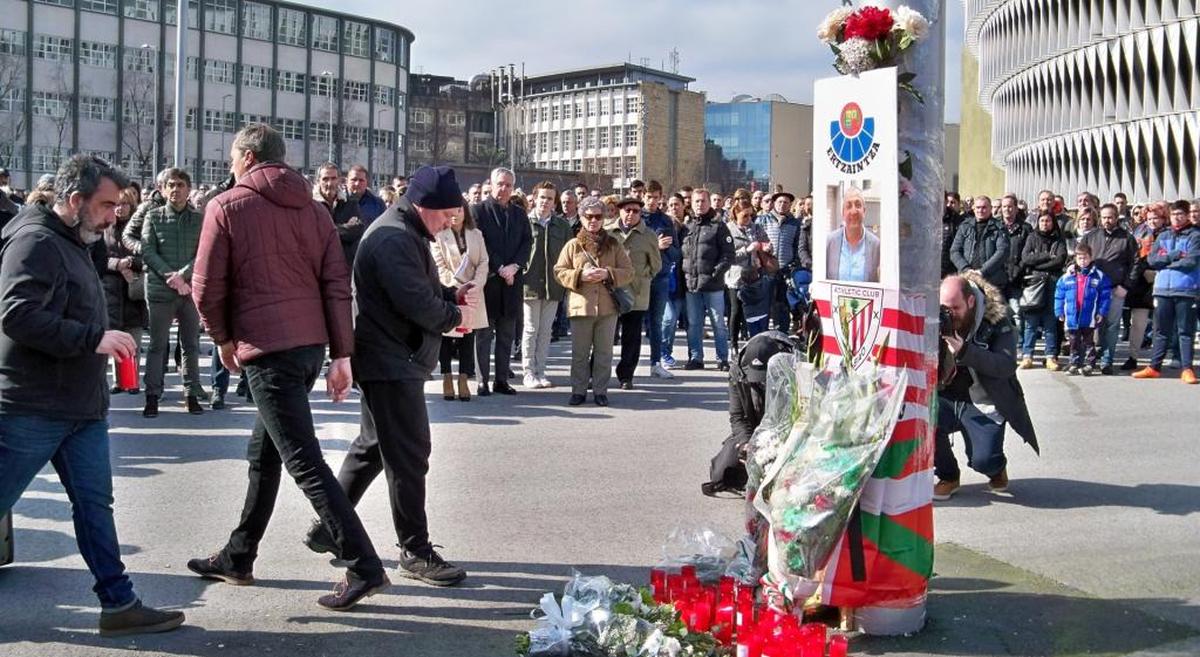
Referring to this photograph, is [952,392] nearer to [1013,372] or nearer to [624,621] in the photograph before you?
[1013,372]

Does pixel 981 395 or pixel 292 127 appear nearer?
pixel 981 395

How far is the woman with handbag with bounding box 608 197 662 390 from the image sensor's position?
14.0 metres

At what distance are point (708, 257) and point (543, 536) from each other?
852 cm

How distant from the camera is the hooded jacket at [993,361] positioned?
8547 mm

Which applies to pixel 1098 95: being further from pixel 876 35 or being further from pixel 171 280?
pixel 876 35

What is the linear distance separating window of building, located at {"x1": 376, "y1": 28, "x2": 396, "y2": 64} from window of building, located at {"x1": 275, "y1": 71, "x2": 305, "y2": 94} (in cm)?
755

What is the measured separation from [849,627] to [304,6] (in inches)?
3500

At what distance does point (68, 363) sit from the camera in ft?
17.6

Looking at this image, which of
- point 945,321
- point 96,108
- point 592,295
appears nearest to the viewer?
point 945,321

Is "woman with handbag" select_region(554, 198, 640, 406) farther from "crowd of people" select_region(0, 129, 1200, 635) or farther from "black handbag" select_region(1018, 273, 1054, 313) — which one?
"black handbag" select_region(1018, 273, 1054, 313)

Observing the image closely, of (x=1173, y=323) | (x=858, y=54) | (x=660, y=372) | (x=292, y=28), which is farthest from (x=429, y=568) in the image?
(x=292, y=28)

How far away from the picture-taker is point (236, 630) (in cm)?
563

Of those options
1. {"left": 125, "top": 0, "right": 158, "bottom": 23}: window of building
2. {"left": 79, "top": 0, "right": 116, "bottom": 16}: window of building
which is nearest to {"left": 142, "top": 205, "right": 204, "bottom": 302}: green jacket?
{"left": 79, "top": 0, "right": 116, "bottom": 16}: window of building

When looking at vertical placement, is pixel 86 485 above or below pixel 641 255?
below
